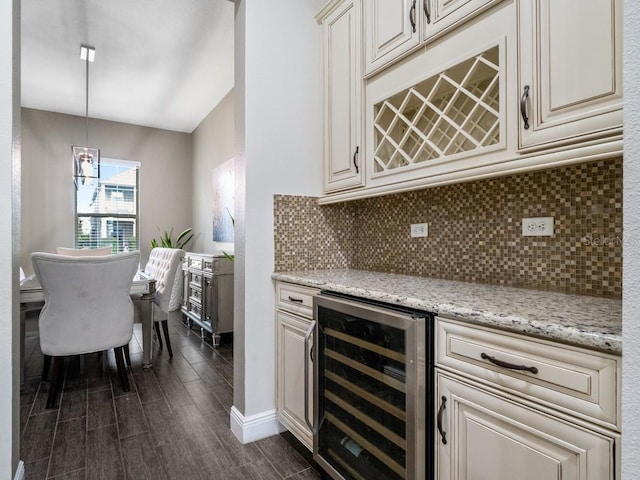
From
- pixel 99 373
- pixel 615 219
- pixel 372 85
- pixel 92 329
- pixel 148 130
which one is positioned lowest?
pixel 99 373

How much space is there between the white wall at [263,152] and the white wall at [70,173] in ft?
14.5

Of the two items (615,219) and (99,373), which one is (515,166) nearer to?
(615,219)

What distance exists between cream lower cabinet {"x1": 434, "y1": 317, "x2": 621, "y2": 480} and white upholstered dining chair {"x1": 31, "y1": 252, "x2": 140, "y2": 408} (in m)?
2.21

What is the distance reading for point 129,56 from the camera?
3.69 m

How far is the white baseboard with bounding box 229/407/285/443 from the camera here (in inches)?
77.7

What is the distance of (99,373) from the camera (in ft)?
9.74

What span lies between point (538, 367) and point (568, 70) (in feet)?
2.89

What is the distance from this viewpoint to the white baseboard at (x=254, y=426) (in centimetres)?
197

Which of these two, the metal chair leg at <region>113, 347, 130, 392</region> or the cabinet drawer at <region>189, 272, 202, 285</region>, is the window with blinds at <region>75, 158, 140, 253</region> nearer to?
the cabinet drawer at <region>189, 272, 202, 285</region>

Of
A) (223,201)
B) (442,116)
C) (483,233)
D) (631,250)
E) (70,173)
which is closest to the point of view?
(631,250)

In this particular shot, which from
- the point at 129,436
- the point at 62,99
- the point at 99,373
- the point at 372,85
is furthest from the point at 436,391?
the point at 62,99

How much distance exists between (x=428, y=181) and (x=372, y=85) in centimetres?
64

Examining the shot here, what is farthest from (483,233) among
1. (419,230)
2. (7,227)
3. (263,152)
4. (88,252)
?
(88,252)

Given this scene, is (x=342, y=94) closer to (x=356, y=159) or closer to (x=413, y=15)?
(x=356, y=159)
